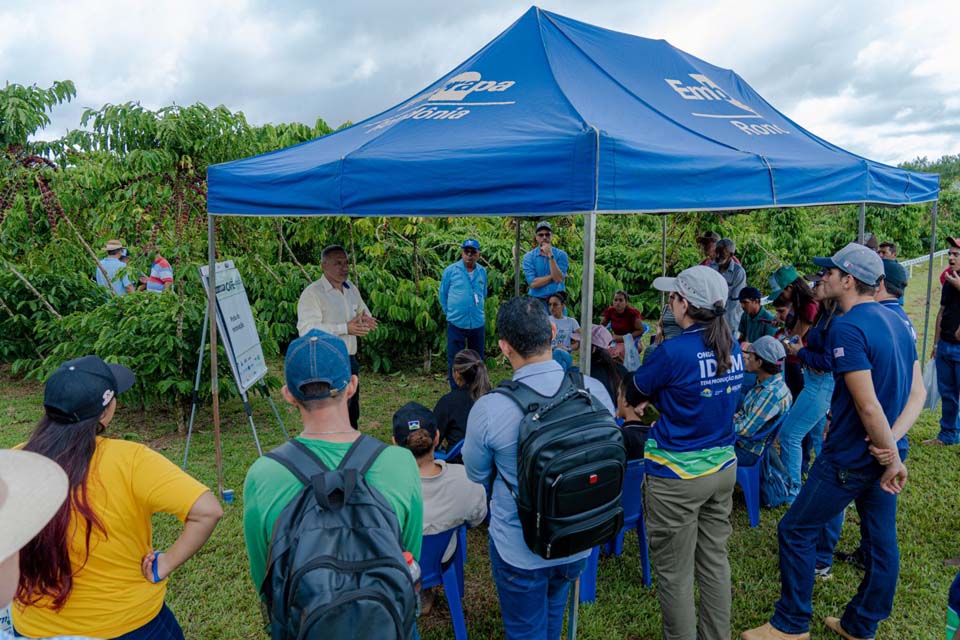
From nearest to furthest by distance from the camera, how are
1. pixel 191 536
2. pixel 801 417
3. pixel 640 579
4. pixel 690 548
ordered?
pixel 191 536
pixel 690 548
pixel 640 579
pixel 801 417

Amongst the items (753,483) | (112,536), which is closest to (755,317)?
(753,483)

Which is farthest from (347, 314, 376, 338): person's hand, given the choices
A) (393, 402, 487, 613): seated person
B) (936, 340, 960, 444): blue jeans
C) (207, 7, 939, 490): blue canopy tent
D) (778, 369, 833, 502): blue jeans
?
(936, 340, 960, 444): blue jeans

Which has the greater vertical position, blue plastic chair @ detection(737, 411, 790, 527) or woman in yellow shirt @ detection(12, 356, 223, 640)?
woman in yellow shirt @ detection(12, 356, 223, 640)

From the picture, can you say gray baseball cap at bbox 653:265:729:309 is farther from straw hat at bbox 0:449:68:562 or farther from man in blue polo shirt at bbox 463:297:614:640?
straw hat at bbox 0:449:68:562

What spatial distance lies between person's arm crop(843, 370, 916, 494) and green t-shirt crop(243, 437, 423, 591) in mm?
2037

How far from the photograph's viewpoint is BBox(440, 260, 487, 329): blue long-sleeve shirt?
6695 millimetres

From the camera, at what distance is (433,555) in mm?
2939

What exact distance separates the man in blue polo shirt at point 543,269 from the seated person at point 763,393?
106 inches

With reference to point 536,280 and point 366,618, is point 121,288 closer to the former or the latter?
point 536,280

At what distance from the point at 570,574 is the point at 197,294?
5.26 meters

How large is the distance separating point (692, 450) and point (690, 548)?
17.6 inches

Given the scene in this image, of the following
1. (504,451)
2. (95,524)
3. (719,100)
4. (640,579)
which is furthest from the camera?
(719,100)

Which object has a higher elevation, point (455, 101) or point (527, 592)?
point (455, 101)

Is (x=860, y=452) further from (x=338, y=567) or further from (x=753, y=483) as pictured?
(x=338, y=567)
